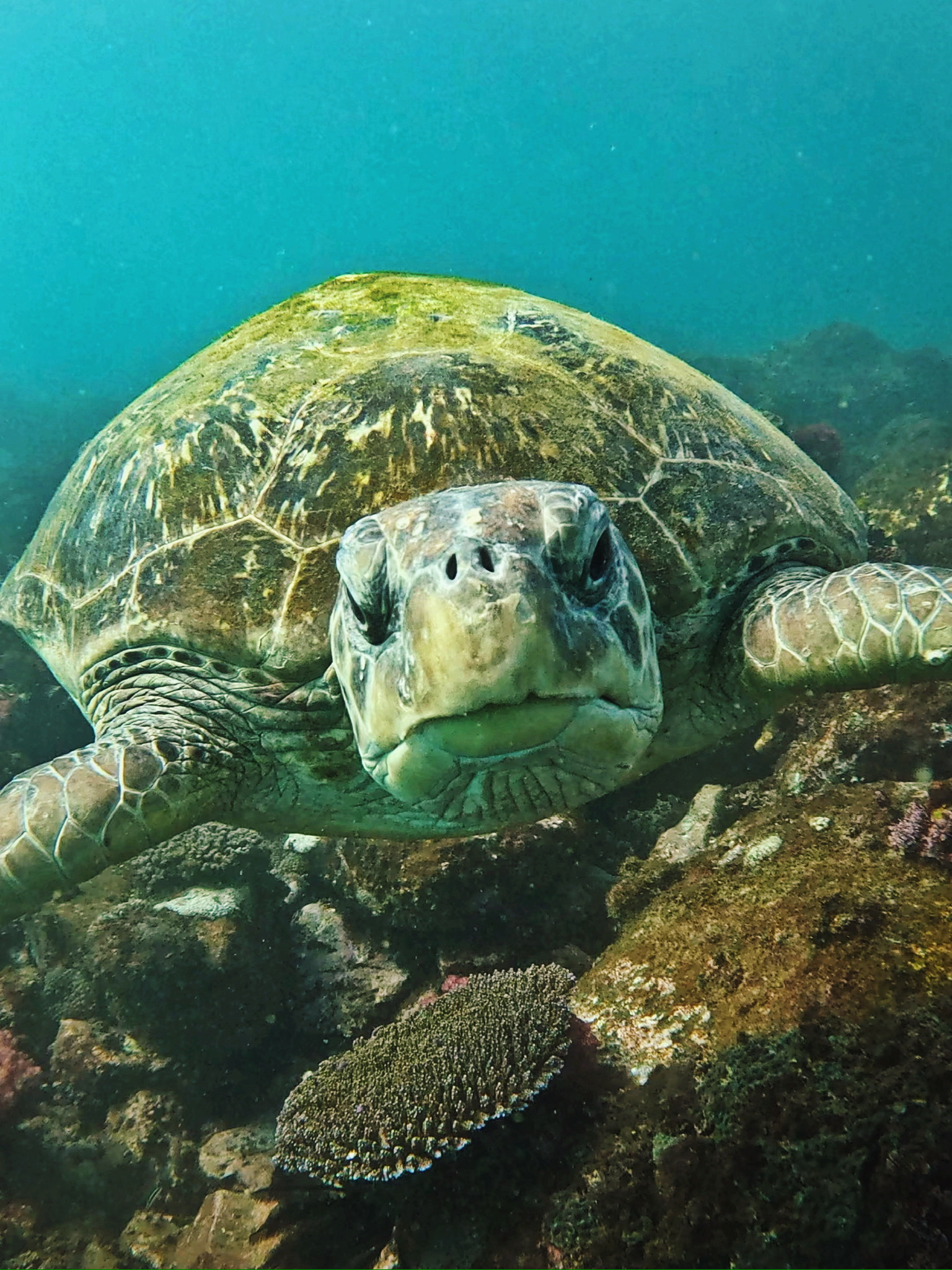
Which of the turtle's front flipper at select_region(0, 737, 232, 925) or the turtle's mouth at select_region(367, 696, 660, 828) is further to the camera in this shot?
the turtle's front flipper at select_region(0, 737, 232, 925)

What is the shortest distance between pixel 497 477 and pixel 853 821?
6.43 ft

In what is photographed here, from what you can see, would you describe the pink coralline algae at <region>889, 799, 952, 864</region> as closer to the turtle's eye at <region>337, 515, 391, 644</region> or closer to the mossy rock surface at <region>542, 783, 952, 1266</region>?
the mossy rock surface at <region>542, 783, 952, 1266</region>

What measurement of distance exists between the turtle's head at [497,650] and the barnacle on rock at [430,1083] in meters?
1.01

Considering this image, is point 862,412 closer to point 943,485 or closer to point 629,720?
point 943,485

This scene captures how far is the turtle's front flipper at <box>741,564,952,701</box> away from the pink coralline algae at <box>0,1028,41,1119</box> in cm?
435

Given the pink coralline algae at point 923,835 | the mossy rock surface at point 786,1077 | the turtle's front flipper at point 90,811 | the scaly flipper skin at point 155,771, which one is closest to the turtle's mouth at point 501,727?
the scaly flipper skin at point 155,771

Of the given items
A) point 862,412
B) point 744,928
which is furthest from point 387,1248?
point 862,412

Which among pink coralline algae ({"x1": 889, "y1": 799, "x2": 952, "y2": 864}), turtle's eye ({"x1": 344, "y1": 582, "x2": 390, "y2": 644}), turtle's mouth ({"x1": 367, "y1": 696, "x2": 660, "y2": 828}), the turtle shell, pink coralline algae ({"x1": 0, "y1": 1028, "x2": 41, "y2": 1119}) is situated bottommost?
pink coralline algae ({"x1": 0, "y1": 1028, "x2": 41, "y2": 1119})

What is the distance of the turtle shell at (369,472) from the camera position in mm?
2754

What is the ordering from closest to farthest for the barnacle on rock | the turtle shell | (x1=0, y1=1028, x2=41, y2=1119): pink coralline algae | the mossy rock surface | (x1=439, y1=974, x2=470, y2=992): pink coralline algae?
the mossy rock surface
the barnacle on rock
the turtle shell
(x1=439, y1=974, x2=470, y2=992): pink coralline algae
(x1=0, y1=1028, x2=41, y2=1119): pink coralline algae

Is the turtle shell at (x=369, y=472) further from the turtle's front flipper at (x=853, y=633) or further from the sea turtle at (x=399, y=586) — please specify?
the turtle's front flipper at (x=853, y=633)

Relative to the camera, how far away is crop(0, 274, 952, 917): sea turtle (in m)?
1.93

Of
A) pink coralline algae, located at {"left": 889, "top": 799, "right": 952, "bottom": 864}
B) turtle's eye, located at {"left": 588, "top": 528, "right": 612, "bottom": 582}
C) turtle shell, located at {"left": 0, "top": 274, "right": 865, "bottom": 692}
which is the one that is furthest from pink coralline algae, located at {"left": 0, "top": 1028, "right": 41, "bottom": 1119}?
pink coralline algae, located at {"left": 889, "top": 799, "right": 952, "bottom": 864}

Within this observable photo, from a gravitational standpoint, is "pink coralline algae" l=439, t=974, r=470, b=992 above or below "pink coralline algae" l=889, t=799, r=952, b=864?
below
